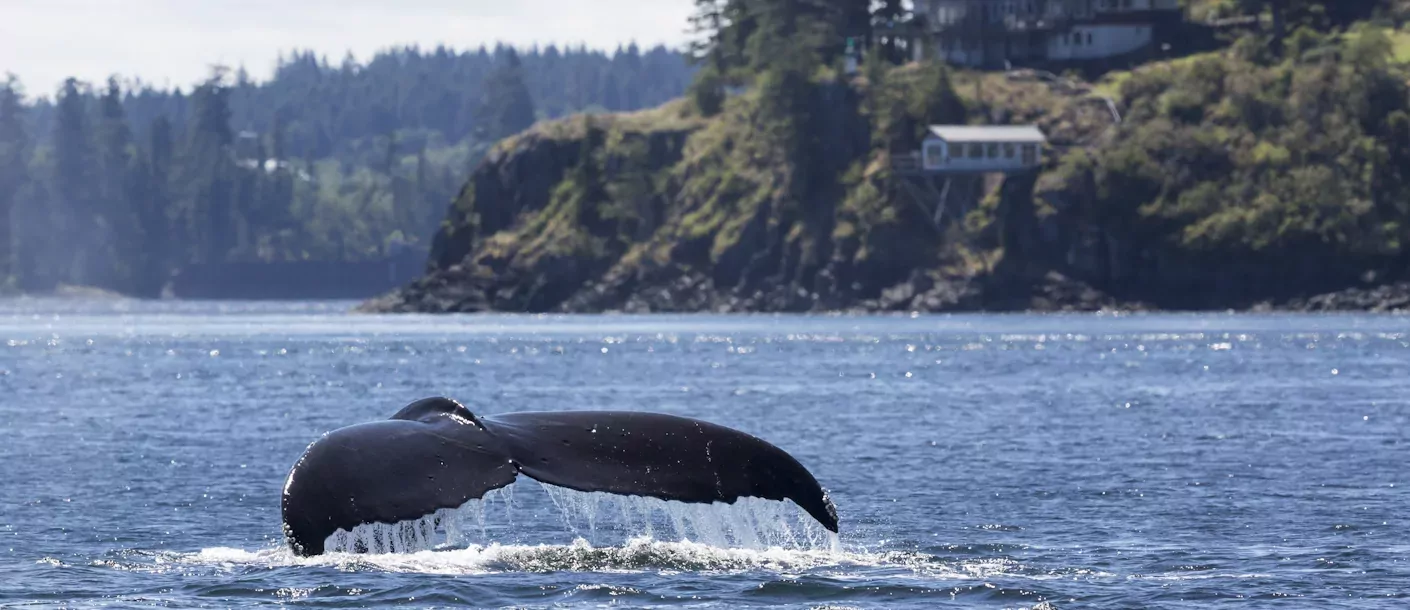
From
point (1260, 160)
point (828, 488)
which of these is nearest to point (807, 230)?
point (1260, 160)

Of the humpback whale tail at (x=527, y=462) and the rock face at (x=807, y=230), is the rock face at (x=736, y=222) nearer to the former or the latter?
the rock face at (x=807, y=230)

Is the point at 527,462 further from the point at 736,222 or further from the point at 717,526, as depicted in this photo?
the point at 736,222

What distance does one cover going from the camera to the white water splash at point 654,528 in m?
20.8

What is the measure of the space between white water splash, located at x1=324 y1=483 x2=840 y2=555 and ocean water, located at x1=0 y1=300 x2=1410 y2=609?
9 cm

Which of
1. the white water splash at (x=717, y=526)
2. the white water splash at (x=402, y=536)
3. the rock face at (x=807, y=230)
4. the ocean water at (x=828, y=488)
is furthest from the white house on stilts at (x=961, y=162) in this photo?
the white water splash at (x=402, y=536)

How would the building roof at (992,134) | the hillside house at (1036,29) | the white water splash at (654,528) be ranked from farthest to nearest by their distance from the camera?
the hillside house at (1036,29) < the building roof at (992,134) < the white water splash at (654,528)

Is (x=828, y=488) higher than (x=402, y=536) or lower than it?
lower

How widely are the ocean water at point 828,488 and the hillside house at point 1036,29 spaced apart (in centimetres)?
7800

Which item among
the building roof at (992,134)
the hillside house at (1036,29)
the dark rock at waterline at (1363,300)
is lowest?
the dark rock at waterline at (1363,300)

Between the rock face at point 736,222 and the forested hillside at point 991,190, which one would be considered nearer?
the forested hillside at point 991,190

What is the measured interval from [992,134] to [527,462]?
135694mm

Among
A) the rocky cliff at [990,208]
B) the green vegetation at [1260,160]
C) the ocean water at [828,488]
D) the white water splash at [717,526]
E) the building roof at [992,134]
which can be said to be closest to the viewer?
the ocean water at [828,488]

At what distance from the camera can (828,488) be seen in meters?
32.2

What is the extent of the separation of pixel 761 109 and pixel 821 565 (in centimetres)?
14335
